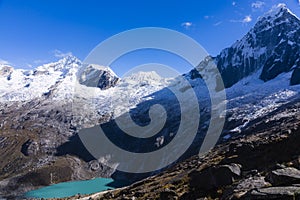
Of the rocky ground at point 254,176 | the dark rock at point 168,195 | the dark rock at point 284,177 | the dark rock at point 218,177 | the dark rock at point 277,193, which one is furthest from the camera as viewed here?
the dark rock at point 168,195

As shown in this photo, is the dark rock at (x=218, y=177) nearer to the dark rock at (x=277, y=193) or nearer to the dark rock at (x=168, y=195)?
the dark rock at (x=168, y=195)

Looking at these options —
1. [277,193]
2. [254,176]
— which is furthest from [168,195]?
[277,193]

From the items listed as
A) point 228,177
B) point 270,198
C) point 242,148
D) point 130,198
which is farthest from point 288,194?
point 130,198

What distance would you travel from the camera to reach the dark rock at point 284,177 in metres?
20.7

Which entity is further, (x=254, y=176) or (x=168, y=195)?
(x=168, y=195)

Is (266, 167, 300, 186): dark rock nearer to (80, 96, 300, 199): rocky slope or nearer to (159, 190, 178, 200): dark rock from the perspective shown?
(80, 96, 300, 199): rocky slope

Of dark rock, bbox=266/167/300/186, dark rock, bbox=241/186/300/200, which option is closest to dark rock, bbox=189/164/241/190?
dark rock, bbox=266/167/300/186

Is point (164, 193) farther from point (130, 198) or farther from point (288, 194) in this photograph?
point (288, 194)

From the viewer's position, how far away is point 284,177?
21.0 m

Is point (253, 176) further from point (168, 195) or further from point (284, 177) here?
point (168, 195)

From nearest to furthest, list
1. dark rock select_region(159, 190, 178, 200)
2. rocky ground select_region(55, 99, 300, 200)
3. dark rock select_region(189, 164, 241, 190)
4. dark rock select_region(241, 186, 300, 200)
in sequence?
dark rock select_region(241, 186, 300, 200), rocky ground select_region(55, 99, 300, 200), dark rock select_region(189, 164, 241, 190), dark rock select_region(159, 190, 178, 200)

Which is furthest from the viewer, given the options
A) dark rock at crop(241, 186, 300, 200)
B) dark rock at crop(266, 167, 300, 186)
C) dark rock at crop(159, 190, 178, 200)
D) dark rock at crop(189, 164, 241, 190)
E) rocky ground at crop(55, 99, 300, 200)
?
dark rock at crop(159, 190, 178, 200)

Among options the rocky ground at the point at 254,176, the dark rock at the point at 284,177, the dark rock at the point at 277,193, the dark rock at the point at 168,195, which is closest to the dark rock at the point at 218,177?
the rocky ground at the point at 254,176

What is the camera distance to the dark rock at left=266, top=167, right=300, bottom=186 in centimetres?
2069
